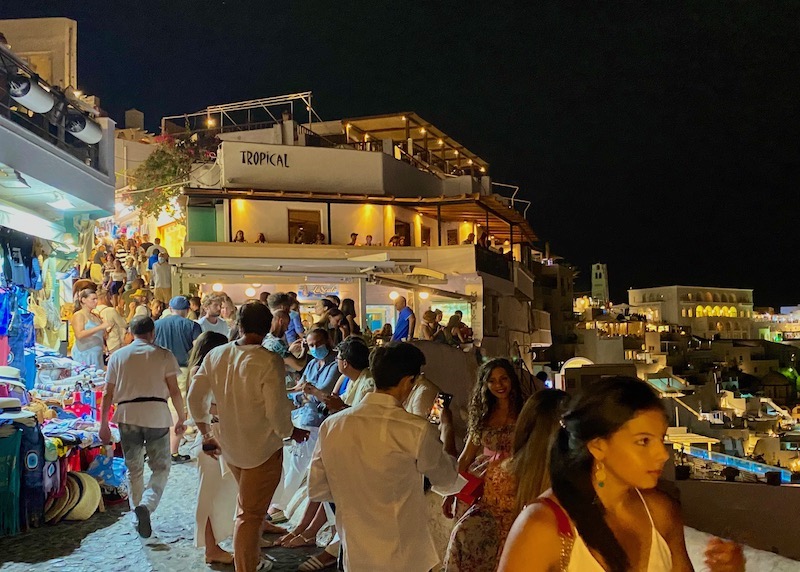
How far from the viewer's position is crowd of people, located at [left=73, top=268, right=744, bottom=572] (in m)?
2.01

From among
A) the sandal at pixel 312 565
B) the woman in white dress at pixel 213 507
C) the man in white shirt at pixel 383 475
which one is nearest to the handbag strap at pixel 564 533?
the man in white shirt at pixel 383 475

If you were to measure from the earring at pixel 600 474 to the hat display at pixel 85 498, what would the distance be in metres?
6.46

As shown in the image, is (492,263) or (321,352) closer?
(321,352)

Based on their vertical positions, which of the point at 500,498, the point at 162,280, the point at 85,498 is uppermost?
the point at 162,280

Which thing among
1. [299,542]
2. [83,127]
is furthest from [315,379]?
[83,127]

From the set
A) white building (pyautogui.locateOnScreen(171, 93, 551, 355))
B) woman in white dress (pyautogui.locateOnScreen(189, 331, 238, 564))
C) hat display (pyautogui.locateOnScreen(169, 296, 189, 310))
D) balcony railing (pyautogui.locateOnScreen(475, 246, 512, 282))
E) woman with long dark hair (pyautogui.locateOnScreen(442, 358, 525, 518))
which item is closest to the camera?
woman with long dark hair (pyautogui.locateOnScreen(442, 358, 525, 518))

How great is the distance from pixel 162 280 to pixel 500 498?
45.4 feet

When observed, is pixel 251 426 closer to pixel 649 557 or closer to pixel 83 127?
pixel 649 557

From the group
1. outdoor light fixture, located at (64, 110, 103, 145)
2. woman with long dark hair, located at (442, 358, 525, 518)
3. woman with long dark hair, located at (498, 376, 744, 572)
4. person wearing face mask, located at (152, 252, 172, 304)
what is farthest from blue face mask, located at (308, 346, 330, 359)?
person wearing face mask, located at (152, 252, 172, 304)

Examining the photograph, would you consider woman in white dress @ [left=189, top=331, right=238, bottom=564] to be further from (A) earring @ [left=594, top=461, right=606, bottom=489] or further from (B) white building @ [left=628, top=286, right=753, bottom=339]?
(B) white building @ [left=628, top=286, right=753, bottom=339]

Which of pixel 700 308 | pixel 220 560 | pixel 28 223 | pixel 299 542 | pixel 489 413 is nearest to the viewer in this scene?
pixel 489 413

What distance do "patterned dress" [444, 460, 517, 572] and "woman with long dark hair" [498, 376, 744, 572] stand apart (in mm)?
1720

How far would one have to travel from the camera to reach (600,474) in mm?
2029

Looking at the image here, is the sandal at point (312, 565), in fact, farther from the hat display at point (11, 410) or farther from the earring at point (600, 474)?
the earring at point (600, 474)
